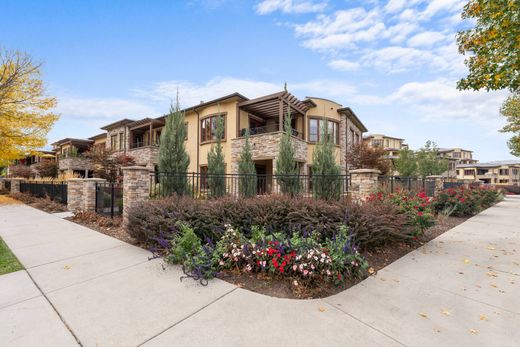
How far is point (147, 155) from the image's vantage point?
18469 millimetres

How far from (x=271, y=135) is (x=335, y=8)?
6610 mm

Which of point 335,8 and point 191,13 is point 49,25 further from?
point 335,8

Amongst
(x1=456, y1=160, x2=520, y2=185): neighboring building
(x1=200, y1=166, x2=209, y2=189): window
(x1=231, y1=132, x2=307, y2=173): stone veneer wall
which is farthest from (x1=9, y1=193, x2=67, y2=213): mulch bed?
(x1=456, y1=160, x2=520, y2=185): neighboring building

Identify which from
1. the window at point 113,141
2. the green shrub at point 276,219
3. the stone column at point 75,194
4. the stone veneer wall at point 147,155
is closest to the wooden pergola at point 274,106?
the stone veneer wall at point 147,155

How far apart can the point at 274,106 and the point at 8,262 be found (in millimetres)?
13044

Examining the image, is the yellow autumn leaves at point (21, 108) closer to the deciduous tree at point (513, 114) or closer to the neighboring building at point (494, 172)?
the deciduous tree at point (513, 114)

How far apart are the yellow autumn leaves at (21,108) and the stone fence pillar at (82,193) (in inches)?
317

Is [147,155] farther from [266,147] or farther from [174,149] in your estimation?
[174,149]

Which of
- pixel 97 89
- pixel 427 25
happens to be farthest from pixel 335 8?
pixel 97 89

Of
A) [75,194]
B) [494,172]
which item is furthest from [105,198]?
[494,172]

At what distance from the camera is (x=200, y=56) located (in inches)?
396

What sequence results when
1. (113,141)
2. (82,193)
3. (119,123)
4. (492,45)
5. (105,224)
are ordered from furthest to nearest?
(113,141) → (119,123) → (82,193) → (105,224) → (492,45)

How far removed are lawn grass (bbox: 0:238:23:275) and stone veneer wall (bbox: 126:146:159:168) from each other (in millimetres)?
13255

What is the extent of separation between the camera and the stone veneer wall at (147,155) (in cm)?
1808
